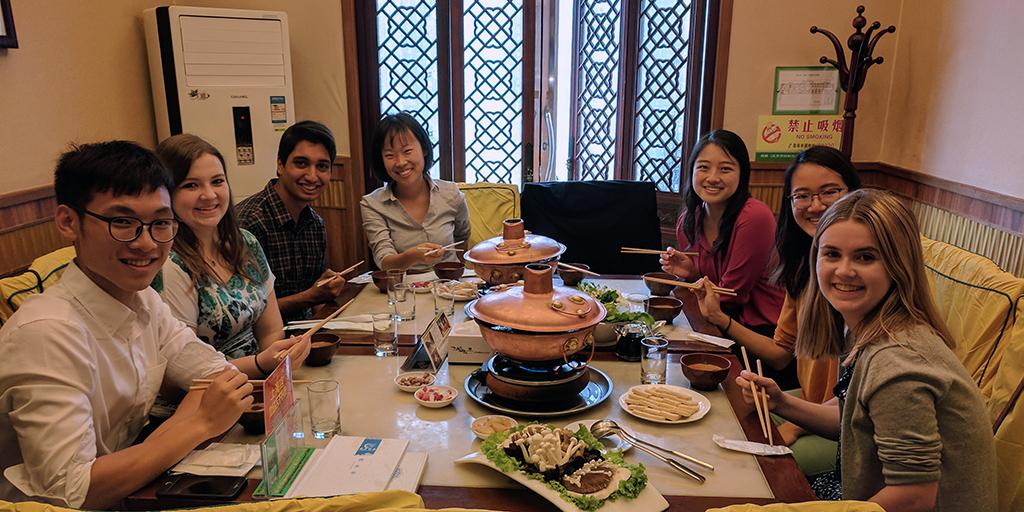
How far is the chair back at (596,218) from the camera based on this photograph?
3.25 m

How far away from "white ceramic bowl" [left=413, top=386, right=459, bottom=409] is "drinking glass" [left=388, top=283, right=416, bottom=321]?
15.8 inches

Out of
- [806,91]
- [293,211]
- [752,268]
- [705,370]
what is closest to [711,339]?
[705,370]

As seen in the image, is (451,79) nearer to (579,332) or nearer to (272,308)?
(272,308)

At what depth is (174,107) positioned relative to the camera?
11.2ft

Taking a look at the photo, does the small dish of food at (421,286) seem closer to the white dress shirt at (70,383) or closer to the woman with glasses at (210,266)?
the woman with glasses at (210,266)

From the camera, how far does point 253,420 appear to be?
132cm

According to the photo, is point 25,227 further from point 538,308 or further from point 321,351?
point 538,308

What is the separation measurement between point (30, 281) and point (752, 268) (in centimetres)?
218

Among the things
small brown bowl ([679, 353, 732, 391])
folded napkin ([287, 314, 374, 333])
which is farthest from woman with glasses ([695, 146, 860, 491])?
folded napkin ([287, 314, 374, 333])

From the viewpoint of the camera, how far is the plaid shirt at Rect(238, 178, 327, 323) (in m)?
2.54

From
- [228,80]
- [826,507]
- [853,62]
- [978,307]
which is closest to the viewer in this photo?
[826,507]

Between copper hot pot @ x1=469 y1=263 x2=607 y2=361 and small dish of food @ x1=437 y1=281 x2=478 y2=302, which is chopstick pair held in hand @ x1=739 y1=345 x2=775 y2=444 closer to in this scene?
copper hot pot @ x1=469 y1=263 x2=607 y2=361

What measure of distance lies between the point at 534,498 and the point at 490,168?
10.1 feet

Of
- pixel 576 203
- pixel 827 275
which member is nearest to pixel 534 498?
pixel 827 275
